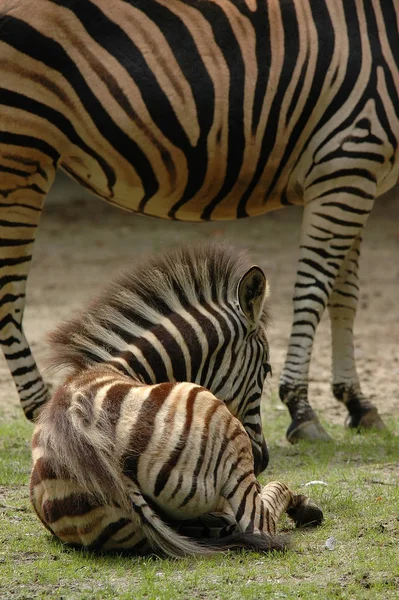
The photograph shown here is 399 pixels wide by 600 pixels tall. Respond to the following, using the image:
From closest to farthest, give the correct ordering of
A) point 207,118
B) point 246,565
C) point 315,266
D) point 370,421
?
point 246,565
point 207,118
point 315,266
point 370,421

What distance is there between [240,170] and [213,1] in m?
1.34

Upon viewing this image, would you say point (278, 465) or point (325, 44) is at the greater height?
point (325, 44)

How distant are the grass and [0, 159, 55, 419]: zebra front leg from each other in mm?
1516

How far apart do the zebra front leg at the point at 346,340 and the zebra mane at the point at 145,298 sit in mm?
3021

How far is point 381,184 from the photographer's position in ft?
27.8

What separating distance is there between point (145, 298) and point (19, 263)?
94.8 inches

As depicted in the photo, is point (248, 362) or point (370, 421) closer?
point (248, 362)

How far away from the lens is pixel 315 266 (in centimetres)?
826

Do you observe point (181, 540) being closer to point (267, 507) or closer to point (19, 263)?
point (267, 507)

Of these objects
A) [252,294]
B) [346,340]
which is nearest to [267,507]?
[252,294]

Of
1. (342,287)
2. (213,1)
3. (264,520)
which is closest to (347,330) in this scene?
(342,287)

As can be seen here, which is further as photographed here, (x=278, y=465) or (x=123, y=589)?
(x=278, y=465)

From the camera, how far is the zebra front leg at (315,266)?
8.11 meters

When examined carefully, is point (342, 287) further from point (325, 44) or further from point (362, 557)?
point (362, 557)
